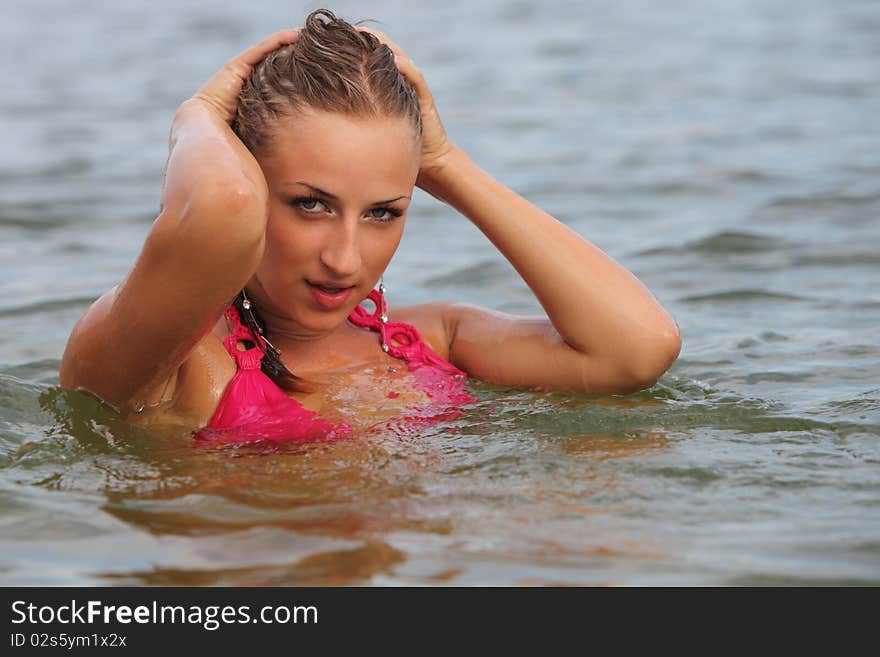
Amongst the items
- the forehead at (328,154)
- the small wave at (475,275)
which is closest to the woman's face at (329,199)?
the forehead at (328,154)

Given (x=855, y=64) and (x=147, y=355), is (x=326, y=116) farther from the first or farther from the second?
(x=855, y=64)

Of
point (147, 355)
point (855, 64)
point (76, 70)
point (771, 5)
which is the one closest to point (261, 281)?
point (147, 355)

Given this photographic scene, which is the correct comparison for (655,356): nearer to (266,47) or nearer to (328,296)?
(328,296)

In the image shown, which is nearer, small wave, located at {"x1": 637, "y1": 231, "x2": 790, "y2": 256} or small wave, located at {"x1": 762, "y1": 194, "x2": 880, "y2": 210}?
small wave, located at {"x1": 637, "y1": 231, "x2": 790, "y2": 256}

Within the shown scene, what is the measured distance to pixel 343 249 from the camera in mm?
3756

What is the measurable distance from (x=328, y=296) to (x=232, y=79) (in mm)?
679

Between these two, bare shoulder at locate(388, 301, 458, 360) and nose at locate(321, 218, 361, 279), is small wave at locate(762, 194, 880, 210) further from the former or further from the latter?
nose at locate(321, 218, 361, 279)

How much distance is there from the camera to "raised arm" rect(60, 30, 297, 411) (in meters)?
3.07

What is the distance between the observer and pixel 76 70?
14.2m

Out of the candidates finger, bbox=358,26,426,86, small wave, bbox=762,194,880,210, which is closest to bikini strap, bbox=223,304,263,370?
finger, bbox=358,26,426,86

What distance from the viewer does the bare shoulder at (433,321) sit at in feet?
14.9

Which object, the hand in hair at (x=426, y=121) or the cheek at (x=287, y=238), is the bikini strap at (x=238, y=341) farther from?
the hand in hair at (x=426, y=121)

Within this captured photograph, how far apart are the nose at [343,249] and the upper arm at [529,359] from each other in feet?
2.79
